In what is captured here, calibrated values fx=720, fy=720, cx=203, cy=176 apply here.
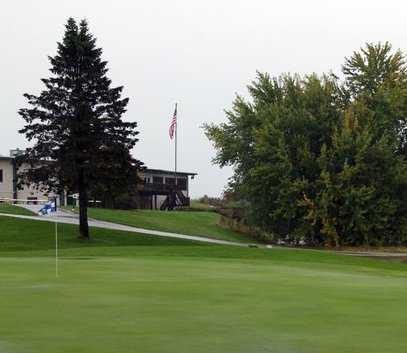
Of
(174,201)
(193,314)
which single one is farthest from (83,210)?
(174,201)

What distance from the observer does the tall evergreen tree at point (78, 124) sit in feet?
138

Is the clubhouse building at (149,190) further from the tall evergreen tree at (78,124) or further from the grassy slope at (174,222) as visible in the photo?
the tall evergreen tree at (78,124)

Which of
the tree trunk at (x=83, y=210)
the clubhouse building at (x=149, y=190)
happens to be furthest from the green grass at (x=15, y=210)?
the tree trunk at (x=83, y=210)

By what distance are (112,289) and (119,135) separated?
3108 cm

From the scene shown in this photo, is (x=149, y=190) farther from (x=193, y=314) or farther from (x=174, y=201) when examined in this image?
(x=193, y=314)

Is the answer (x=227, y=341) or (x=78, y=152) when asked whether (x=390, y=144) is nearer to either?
(x=78, y=152)

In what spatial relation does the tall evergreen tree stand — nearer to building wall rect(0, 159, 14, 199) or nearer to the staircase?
building wall rect(0, 159, 14, 199)

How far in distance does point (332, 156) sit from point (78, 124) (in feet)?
60.0

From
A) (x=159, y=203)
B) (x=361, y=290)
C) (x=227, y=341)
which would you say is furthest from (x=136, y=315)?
(x=159, y=203)

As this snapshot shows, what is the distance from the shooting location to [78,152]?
41.9 metres

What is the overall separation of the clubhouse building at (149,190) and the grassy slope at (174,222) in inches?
248

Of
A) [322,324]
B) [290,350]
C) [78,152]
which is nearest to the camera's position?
[290,350]

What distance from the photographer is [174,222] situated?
61.0 metres

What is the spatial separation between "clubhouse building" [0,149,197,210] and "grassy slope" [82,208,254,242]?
629 cm
